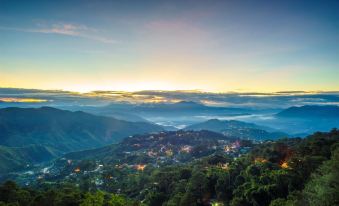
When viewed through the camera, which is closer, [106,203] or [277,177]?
[277,177]

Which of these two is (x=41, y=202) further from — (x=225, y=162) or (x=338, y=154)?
(x=225, y=162)

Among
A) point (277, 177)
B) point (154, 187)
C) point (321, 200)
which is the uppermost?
point (321, 200)

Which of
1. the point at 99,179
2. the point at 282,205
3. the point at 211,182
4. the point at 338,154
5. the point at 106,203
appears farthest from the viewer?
the point at 99,179

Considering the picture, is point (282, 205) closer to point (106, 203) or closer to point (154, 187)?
point (106, 203)

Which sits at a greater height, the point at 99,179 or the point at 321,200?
the point at 321,200

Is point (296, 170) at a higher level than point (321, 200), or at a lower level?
lower

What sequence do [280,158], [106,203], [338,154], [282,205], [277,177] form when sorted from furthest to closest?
[280,158]
[106,203]
[277,177]
[282,205]
[338,154]

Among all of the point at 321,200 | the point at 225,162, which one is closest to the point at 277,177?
the point at 321,200

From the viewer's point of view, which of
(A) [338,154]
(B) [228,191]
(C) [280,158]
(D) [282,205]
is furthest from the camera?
(C) [280,158]

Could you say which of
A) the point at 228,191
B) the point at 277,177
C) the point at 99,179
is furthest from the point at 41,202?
the point at 99,179
